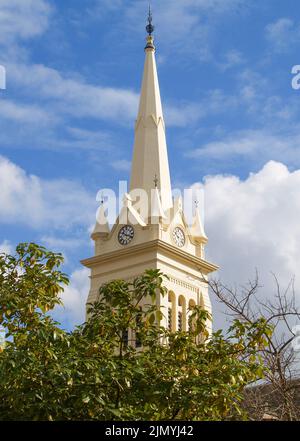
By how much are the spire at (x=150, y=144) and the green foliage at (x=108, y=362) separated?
1553 inches

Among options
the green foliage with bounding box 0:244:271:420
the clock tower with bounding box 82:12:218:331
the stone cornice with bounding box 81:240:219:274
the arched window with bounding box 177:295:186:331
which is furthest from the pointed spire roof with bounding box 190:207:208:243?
the green foliage with bounding box 0:244:271:420

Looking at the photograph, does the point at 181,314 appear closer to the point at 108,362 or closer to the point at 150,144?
the point at 150,144

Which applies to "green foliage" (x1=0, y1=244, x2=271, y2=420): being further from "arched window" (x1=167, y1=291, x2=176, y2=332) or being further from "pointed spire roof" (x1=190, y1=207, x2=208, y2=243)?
"pointed spire roof" (x1=190, y1=207, x2=208, y2=243)

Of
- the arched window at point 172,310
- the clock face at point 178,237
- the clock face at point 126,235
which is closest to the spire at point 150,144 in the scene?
the clock face at point 178,237

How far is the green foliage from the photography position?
15.5 metres

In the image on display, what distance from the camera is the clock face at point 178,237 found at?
57.1 m

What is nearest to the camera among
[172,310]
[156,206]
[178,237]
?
[172,310]

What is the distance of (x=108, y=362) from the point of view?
16.2 m

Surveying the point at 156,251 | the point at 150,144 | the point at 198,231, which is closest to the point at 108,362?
the point at 156,251

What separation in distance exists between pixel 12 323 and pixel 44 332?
199 cm

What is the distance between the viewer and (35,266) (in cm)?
1873

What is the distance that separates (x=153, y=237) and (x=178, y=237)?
8.99 ft

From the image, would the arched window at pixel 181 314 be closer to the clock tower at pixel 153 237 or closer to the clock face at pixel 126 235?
the clock tower at pixel 153 237
